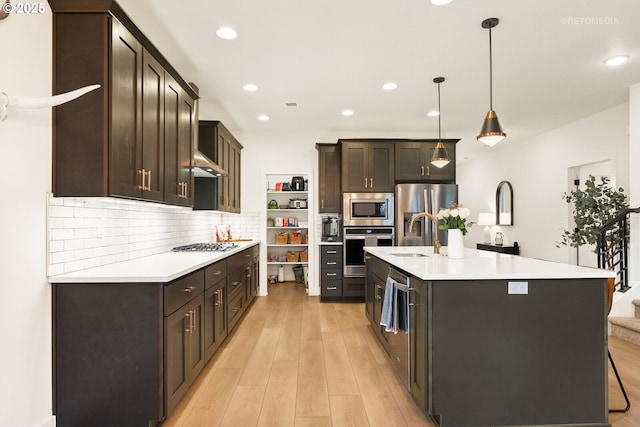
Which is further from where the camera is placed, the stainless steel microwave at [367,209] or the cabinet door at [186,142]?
the stainless steel microwave at [367,209]

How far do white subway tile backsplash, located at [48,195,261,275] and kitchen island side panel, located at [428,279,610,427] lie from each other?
2.10 metres

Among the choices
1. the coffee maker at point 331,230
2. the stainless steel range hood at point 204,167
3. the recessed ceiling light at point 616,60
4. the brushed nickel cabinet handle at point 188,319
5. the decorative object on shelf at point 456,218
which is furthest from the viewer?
the coffee maker at point 331,230

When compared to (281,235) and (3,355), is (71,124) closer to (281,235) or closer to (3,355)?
(3,355)

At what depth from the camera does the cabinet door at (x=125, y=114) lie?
78.4 inches

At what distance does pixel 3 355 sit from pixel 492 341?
8.11 feet

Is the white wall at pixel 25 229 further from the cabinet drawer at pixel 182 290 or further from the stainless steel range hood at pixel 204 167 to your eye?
the stainless steel range hood at pixel 204 167

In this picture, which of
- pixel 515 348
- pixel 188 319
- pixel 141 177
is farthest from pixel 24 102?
pixel 515 348

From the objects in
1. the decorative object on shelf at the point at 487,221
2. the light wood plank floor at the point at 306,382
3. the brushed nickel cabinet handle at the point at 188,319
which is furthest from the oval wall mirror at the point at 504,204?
the brushed nickel cabinet handle at the point at 188,319

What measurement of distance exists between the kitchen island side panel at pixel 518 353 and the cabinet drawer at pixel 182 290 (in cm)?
148

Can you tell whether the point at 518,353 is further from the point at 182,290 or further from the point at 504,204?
the point at 504,204

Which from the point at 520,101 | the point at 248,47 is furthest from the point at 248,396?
the point at 520,101

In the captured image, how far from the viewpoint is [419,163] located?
5531 millimetres

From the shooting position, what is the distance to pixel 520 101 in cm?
454
